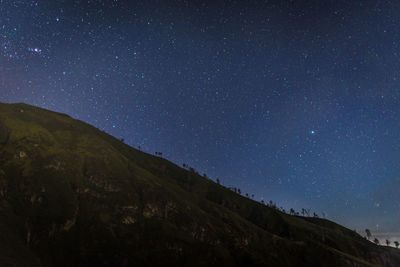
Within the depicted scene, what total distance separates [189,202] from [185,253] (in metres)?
52.4

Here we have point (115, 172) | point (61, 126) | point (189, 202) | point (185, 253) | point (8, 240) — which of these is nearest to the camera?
point (8, 240)

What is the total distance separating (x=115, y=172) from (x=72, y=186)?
102ft

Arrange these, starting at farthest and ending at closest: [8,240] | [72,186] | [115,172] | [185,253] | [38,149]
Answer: [115,172] → [38,149] → [72,186] → [185,253] → [8,240]

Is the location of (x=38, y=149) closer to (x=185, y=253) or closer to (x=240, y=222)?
(x=185, y=253)

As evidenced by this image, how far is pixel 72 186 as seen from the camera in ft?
469

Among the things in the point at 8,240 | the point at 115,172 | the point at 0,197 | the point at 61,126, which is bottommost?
the point at 8,240

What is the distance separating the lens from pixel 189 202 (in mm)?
184625

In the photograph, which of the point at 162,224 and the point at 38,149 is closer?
the point at 162,224

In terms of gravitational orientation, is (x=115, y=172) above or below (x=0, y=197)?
above

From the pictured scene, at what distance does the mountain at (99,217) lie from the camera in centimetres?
10906

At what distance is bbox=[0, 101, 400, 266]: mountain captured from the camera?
109 meters

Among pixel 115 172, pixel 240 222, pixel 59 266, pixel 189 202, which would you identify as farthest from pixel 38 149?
pixel 240 222

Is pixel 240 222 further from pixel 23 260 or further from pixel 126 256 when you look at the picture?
pixel 23 260

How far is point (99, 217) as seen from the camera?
13100cm
